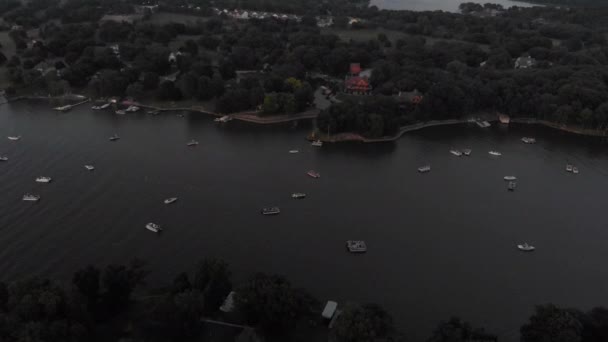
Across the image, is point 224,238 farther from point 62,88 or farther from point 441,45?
point 441,45

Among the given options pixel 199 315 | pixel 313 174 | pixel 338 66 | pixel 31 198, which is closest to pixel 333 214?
pixel 313 174

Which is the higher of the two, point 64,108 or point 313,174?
point 64,108

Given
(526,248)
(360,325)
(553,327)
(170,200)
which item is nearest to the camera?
(360,325)

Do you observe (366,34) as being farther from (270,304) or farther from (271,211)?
(270,304)

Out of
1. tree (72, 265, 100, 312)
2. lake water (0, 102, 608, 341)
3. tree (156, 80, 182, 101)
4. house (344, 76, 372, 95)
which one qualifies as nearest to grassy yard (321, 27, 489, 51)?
house (344, 76, 372, 95)

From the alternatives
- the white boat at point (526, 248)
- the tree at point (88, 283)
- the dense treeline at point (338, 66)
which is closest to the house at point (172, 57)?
the dense treeline at point (338, 66)

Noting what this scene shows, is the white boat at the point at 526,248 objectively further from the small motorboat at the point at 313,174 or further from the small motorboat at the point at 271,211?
the small motorboat at the point at 271,211
